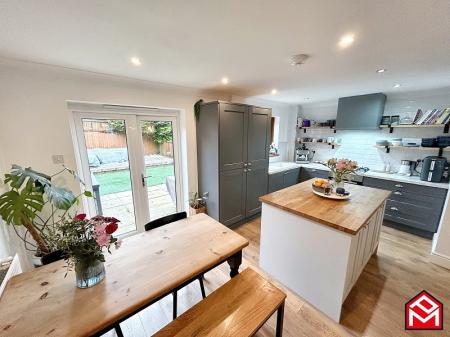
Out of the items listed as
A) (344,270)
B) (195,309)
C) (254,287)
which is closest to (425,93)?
(344,270)

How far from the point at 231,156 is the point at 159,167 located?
3.97ft

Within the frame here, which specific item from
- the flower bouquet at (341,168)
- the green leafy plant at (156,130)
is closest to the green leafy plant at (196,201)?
the green leafy plant at (156,130)

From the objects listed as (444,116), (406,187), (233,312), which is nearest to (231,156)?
Result: (233,312)

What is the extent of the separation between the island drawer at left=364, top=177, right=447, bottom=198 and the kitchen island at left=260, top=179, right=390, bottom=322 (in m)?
1.16

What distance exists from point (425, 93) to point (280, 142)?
258cm

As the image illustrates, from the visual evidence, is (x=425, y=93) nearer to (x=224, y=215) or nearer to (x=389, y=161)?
(x=389, y=161)

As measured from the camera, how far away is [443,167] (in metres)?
2.64

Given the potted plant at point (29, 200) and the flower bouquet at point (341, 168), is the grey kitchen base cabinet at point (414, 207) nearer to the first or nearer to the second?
the flower bouquet at point (341, 168)

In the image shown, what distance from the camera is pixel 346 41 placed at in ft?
4.51

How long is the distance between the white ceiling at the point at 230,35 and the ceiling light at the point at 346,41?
0.04 meters

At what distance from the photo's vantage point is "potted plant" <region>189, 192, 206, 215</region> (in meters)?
3.07

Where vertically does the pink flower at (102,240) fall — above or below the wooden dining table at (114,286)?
above

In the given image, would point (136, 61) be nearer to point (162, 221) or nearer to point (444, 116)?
point (162, 221)

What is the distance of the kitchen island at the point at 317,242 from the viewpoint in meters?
1.48
